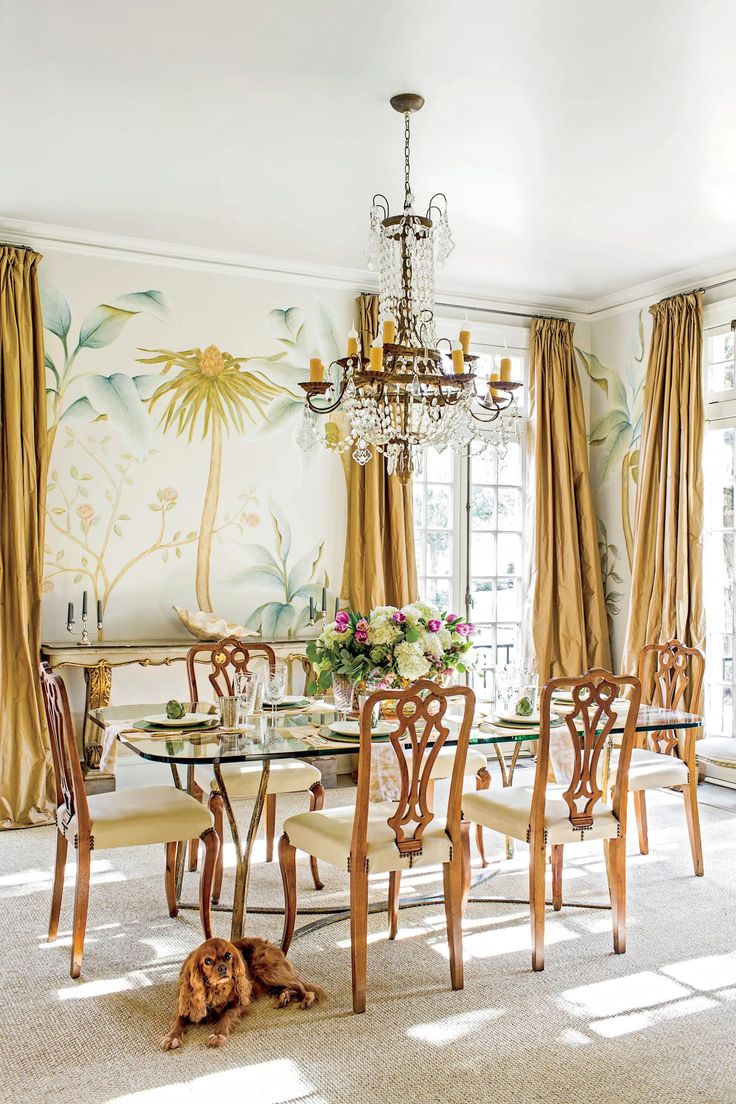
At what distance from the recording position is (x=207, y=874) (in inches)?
133

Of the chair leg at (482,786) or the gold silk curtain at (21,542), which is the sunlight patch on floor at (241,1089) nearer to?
the chair leg at (482,786)

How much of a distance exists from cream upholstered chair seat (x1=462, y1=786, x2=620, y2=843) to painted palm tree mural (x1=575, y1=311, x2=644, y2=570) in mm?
3288

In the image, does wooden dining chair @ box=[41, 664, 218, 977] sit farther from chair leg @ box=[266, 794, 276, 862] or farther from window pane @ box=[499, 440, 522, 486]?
window pane @ box=[499, 440, 522, 486]

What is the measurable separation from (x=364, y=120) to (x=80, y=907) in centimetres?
307

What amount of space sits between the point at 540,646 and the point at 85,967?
3940 millimetres

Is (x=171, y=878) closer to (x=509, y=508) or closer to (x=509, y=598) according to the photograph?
(x=509, y=598)

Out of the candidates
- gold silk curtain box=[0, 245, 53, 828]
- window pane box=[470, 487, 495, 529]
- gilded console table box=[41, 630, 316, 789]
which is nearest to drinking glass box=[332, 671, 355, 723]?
gilded console table box=[41, 630, 316, 789]

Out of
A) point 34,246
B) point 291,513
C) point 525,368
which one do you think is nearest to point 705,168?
point 525,368

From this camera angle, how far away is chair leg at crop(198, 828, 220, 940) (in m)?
3.33

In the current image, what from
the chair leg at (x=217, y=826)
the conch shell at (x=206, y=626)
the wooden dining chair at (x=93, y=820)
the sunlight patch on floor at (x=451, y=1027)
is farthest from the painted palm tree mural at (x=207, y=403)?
the sunlight patch on floor at (x=451, y=1027)

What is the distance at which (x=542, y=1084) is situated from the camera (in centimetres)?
252

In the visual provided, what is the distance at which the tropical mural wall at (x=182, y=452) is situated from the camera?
5336mm

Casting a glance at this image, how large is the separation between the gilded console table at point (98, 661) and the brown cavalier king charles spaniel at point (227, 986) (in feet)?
7.09

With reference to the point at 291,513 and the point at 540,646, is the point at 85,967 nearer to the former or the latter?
the point at 291,513
